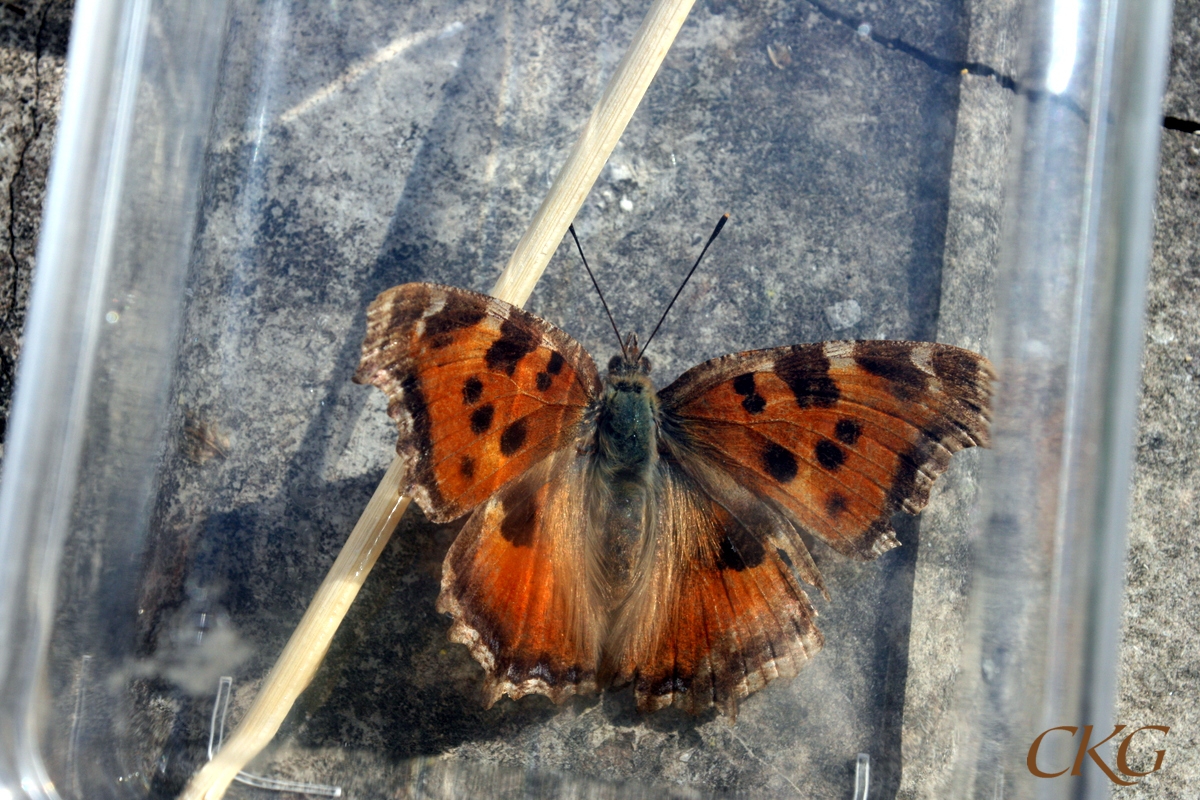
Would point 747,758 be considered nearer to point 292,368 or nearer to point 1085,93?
point 292,368

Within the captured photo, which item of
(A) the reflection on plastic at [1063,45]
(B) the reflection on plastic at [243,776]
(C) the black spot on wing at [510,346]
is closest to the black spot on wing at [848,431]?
(C) the black spot on wing at [510,346]

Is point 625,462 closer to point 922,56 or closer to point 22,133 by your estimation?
point 922,56

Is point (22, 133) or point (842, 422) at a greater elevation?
point (22, 133)

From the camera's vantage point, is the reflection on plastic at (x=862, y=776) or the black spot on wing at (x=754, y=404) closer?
the black spot on wing at (x=754, y=404)

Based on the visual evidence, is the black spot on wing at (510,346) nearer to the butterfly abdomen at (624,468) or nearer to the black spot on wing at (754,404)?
the butterfly abdomen at (624,468)

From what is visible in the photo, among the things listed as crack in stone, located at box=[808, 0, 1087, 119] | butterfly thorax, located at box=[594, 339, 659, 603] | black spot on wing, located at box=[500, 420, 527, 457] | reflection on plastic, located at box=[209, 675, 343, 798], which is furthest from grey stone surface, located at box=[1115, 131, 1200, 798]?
reflection on plastic, located at box=[209, 675, 343, 798]

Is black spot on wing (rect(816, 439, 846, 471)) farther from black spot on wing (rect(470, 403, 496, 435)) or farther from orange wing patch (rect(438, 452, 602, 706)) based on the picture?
black spot on wing (rect(470, 403, 496, 435))

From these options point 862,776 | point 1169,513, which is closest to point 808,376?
point 862,776
